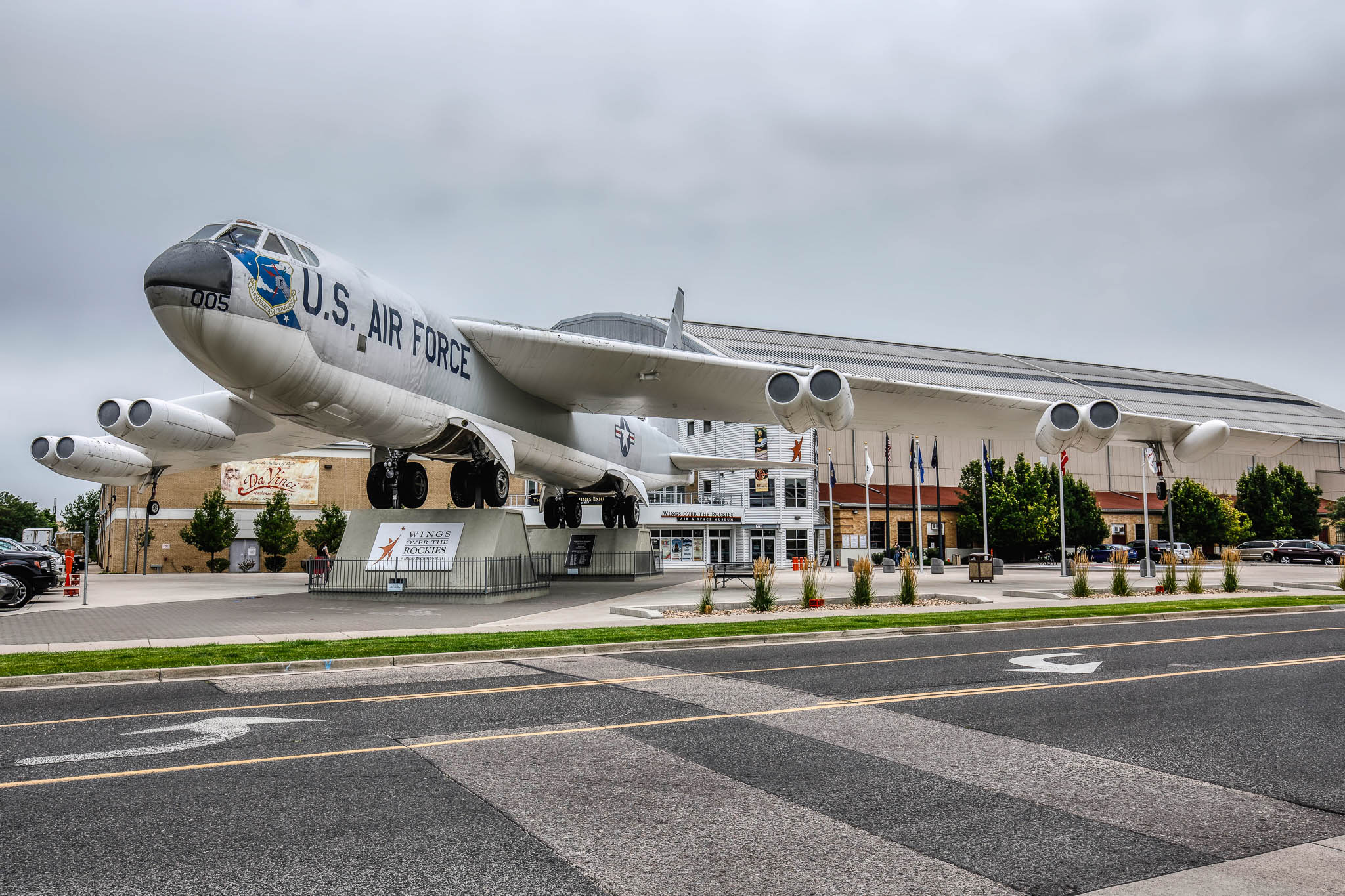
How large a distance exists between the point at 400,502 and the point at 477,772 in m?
18.6

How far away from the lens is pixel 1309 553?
166 ft

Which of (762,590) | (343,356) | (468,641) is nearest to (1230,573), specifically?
(762,590)

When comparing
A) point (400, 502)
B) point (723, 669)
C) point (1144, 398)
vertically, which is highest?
point (1144, 398)

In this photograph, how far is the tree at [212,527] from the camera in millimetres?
46469

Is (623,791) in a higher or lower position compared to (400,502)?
lower

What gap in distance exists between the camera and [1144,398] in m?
79.8

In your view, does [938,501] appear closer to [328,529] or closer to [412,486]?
[328,529]

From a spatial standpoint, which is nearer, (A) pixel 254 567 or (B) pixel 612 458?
(B) pixel 612 458

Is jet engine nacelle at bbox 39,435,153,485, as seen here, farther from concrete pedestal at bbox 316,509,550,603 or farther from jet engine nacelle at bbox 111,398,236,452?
concrete pedestal at bbox 316,509,550,603

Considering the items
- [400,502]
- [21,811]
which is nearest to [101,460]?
[400,502]

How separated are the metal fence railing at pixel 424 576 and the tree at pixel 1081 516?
47.0 meters

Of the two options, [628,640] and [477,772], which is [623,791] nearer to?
[477,772]

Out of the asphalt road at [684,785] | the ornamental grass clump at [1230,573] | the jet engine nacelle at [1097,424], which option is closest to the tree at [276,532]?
the jet engine nacelle at [1097,424]

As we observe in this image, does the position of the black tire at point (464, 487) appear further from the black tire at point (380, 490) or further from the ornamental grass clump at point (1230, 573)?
the ornamental grass clump at point (1230, 573)
